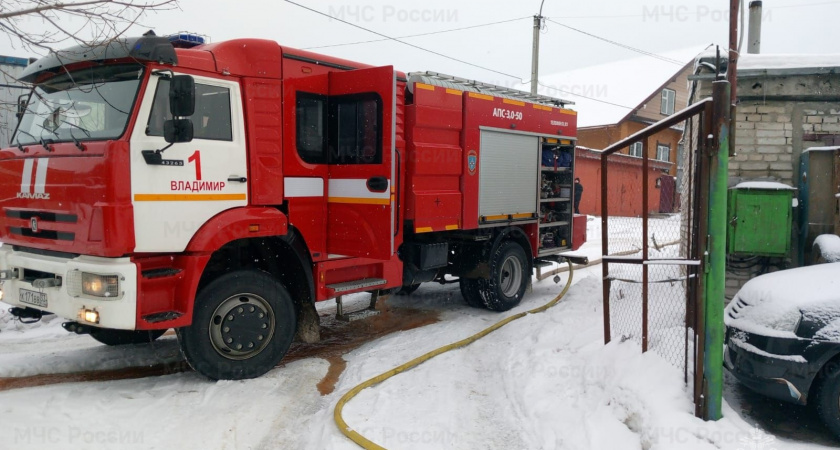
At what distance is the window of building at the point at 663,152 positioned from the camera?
33.9 meters

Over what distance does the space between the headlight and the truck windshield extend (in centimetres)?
111

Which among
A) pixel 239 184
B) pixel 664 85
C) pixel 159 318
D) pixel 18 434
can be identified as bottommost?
pixel 18 434

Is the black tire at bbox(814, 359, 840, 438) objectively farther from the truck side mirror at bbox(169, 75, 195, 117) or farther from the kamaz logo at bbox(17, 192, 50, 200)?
the kamaz logo at bbox(17, 192, 50, 200)

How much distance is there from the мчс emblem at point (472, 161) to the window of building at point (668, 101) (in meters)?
29.6

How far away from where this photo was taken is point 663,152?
34531 millimetres

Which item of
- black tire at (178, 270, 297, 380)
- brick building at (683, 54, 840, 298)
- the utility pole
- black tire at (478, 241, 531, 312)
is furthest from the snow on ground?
the utility pole

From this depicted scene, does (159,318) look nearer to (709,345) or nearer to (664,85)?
(709,345)

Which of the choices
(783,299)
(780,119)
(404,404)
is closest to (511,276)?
(780,119)

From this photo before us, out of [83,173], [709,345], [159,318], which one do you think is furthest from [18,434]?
[709,345]

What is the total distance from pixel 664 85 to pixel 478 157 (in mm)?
29453

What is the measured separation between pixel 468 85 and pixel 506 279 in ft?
9.10

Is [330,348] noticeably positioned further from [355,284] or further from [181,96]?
[181,96]

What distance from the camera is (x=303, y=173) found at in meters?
6.06

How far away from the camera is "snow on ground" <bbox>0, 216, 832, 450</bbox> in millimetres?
4082
